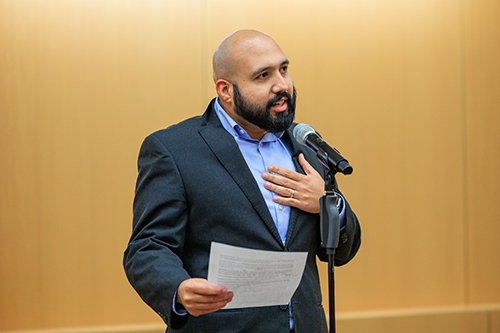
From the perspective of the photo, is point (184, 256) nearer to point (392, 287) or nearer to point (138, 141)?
point (138, 141)

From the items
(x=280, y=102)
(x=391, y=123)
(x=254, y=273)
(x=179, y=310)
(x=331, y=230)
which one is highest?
(x=391, y=123)

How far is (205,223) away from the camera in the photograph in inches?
58.9

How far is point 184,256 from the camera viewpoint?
1523 mm

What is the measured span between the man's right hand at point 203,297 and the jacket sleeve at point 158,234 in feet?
0.21

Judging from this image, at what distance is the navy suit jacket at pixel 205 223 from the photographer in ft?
4.71

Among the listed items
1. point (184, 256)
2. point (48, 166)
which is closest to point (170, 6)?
point (48, 166)

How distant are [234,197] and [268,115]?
316mm

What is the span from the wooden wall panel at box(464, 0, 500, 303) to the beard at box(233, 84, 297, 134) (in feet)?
7.22

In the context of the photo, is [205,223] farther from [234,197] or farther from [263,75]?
[263,75]

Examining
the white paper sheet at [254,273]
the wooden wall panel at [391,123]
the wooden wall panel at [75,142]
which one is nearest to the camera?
the white paper sheet at [254,273]

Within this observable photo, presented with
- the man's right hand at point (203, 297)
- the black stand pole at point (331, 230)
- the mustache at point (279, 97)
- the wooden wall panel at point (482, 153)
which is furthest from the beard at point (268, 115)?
the wooden wall panel at point (482, 153)

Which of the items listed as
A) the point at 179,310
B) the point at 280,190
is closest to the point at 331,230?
the point at 280,190

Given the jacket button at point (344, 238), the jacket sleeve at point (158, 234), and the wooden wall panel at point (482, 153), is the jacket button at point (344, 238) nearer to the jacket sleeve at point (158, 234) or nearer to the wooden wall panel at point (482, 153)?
the jacket sleeve at point (158, 234)

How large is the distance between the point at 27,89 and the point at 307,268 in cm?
217
